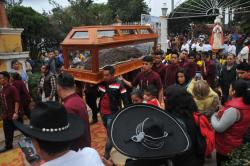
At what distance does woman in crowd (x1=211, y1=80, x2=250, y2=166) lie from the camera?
325cm

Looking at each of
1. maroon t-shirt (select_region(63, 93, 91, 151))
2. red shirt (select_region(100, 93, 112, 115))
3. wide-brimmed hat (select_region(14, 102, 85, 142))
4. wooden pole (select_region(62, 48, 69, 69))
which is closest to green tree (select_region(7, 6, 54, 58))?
wooden pole (select_region(62, 48, 69, 69))

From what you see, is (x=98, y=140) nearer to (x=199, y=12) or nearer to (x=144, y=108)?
(x=144, y=108)

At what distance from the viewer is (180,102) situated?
2.69 m

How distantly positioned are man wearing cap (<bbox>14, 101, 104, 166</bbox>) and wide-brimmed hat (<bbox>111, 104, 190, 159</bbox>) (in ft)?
1.30

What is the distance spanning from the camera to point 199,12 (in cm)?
1836

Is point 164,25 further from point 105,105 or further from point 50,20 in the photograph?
point 105,105

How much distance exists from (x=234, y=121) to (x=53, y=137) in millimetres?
2173

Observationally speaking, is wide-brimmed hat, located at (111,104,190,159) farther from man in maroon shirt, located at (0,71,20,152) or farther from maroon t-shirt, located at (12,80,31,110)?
maroon t-shirt, located at (12,80,31,110)

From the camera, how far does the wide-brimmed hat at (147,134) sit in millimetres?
2152

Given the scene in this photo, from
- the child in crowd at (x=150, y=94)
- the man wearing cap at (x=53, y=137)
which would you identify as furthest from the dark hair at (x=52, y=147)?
the child in crowd at (x=150, y=94)

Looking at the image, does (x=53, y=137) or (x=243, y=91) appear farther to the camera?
(x=243, y=91)

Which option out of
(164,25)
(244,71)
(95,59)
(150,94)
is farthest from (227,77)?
(164,25)

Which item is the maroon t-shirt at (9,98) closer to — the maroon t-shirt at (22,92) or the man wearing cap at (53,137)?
the maroon t-shirt at (22,92)

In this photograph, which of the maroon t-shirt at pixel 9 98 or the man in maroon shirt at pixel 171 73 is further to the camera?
the man in maroon shirt at pixel 171 73
